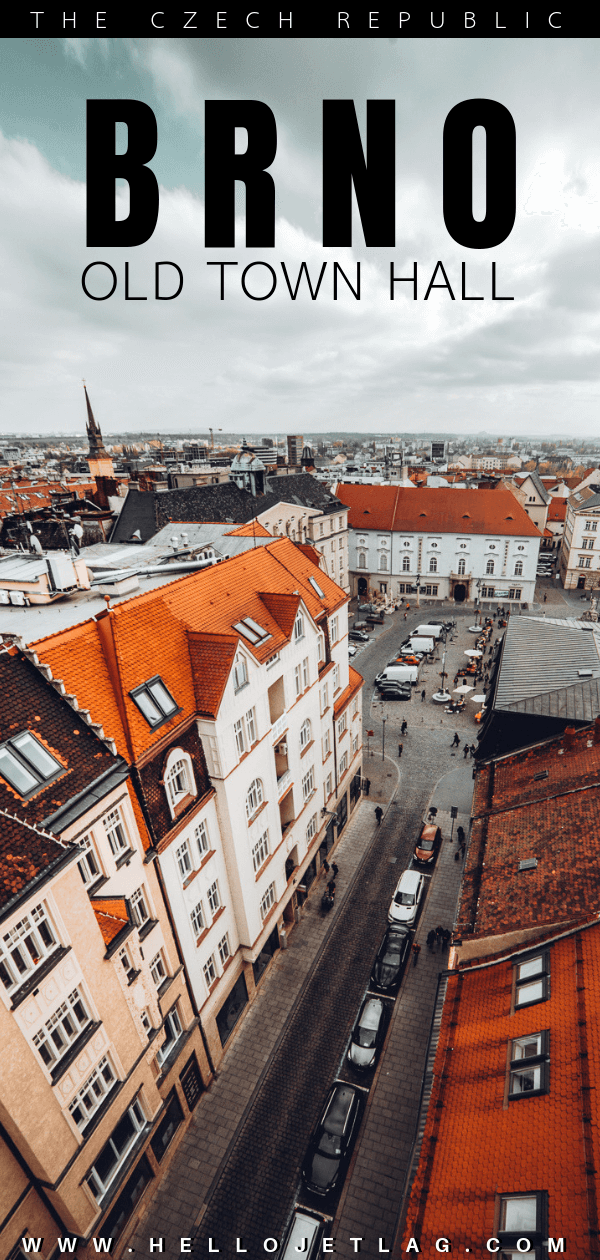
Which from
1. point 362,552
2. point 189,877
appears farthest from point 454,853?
point 362,552

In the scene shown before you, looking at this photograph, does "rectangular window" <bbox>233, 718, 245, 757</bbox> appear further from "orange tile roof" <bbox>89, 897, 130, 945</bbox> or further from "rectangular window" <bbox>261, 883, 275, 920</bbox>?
"rectangular window" <bbox>261, 883, 275, 920</bbox>

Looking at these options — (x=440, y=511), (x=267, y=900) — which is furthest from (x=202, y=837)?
(x=440, y=511)

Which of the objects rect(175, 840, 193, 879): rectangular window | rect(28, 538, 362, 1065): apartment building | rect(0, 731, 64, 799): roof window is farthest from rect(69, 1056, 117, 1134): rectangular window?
rect(0, 731, 64, 799): roof window

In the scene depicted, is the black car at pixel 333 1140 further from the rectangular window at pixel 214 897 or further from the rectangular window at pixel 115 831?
the rectangular window at pixel 115 831

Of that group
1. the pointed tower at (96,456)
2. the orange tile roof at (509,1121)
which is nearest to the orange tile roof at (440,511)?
the pointed tower at (96,456)

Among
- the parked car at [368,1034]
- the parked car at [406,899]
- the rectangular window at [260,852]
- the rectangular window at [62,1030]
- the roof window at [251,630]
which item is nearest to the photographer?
the rectangular window at [62,1030]

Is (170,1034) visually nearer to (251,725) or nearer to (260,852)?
(260,852)

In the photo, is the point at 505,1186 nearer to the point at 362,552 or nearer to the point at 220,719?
the point at 220,719
